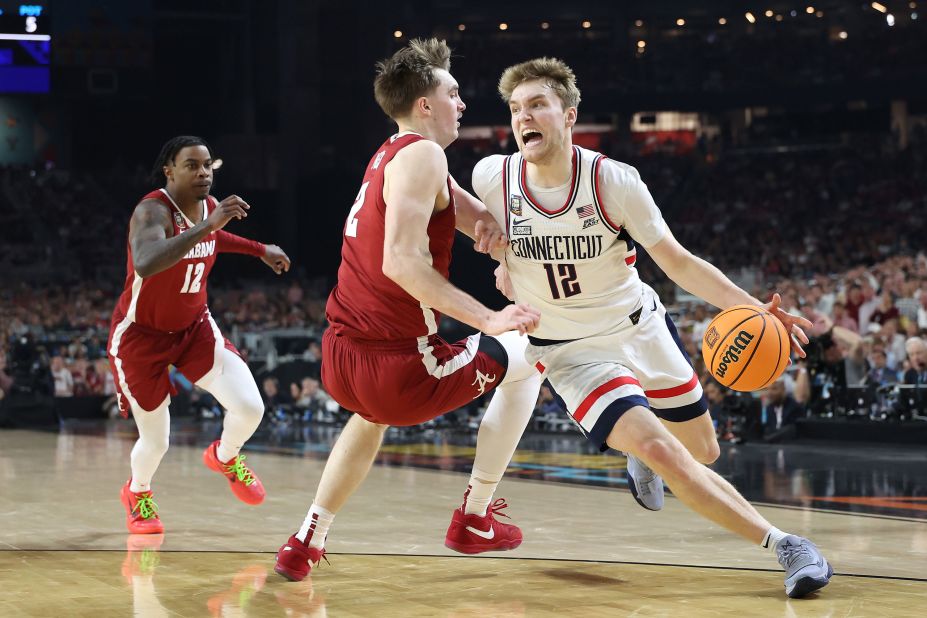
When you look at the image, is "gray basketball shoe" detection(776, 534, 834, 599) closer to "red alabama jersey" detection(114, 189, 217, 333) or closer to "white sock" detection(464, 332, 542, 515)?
"white sock" detection(464, 332, 542, 515)

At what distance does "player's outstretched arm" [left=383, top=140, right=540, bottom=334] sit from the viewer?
3867 mm

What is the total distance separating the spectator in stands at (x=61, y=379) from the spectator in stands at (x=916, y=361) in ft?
35.4

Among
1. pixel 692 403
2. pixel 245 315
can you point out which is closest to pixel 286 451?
pixel 692 403

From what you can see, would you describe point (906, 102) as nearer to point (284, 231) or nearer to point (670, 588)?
point (284, 231)

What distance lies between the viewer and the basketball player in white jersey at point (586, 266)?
439 centimetres

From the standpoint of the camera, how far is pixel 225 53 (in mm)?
27688

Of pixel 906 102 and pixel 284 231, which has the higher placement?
pixel 906 102

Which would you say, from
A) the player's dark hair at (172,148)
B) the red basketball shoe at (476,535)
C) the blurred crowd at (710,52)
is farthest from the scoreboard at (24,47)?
the red basketball shoe at (476,535)

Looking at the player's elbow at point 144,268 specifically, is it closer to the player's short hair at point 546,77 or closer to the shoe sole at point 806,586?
the player's short hair at point 546,77

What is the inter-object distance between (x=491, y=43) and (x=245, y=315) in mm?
12464

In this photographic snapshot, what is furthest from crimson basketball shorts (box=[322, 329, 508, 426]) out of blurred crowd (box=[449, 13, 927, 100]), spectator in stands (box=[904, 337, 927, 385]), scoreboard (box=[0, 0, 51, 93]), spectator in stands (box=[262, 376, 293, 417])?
blurred crowd (box=[449, 13, 927, 100])

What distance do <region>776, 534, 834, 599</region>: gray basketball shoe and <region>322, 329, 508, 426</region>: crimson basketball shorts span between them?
4.00 ft

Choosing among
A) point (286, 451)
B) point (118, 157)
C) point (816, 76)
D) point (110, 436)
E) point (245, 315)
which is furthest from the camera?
point (118, 157)

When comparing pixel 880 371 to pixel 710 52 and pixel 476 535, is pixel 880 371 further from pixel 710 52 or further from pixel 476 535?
pixel 710 52
